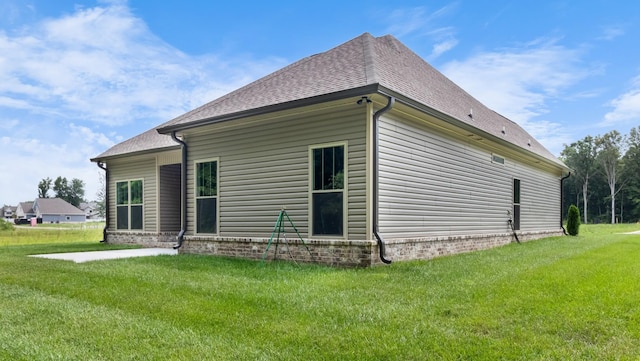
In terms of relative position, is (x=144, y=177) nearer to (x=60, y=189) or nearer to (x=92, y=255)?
(x=92, y=255)

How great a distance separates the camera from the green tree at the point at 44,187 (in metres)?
77.0

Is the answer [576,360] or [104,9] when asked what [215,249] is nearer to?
[104,9]

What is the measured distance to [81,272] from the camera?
6.87 m

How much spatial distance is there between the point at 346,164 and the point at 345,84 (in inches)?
53.2

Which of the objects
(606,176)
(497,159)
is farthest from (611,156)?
(497,159)

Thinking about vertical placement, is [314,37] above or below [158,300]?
above

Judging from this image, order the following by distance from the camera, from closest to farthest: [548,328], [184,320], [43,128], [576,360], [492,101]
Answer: [576,360]
[548,328]
[184,320]
[492,101]
[43,128]

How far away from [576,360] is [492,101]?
1946 cm

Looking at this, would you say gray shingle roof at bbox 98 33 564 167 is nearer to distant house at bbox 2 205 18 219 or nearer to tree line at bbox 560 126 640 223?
tree line at bbox 560 126 640 223

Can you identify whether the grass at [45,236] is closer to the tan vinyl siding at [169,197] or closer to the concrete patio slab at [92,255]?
the tan vinyl siding at [169,197]

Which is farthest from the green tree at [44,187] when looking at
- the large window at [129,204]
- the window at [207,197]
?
the window at [207,197]

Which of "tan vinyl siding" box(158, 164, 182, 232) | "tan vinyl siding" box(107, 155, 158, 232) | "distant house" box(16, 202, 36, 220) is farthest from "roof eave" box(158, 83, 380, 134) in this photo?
"distant house" box(16, 202, 36, 220)

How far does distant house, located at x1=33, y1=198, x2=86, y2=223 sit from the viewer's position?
64500mm

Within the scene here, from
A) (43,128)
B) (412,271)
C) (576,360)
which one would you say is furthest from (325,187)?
(43,128)
